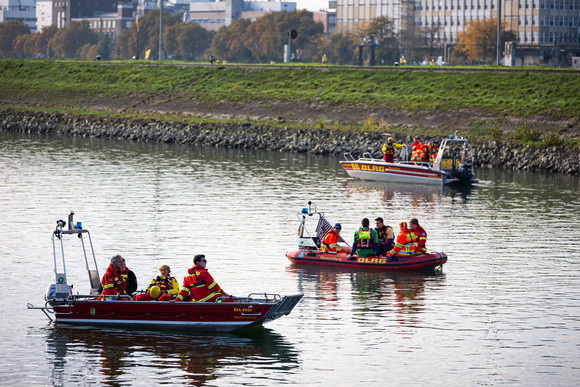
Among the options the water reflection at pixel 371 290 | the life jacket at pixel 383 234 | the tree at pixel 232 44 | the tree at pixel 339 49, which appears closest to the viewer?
the water reflection at pixel 371 290

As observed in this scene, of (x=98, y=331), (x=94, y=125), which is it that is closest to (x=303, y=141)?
(x=94, y=125)

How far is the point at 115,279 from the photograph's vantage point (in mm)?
24000

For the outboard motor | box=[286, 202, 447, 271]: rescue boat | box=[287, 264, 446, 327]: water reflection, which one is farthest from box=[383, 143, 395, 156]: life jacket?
the outboard motor

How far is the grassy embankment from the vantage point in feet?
246

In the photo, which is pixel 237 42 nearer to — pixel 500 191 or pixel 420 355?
pixel 500 191

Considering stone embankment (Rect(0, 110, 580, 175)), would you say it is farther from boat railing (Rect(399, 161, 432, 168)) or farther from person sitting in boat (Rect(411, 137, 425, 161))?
boat railing (Rect(399, 161, 432, 168))

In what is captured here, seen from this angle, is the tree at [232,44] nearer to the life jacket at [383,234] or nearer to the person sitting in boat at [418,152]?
the person sitting in boat at [418,152]

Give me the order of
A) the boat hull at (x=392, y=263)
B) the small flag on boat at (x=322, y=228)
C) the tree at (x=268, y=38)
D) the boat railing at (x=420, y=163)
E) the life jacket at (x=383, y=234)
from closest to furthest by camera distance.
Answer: the boat hull at (x=392, y=263), the life jacket at (x=383, y=234), the small flag on boat at (x=322, y=228), the boat railing at (x=420, y=163), the tree at (x=268, y=38)

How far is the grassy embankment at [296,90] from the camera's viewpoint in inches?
2958

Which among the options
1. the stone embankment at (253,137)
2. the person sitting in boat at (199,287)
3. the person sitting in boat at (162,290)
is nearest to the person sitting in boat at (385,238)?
the person sitting in boat at (199,287)

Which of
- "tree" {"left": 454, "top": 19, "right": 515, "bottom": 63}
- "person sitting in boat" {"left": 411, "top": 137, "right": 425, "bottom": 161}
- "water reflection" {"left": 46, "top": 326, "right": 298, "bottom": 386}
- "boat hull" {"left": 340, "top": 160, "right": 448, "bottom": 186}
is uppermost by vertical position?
"tree" {"left": 454, "top": 19, "right": 515, "bottom": 63}

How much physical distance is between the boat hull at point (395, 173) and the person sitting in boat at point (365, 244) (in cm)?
2535

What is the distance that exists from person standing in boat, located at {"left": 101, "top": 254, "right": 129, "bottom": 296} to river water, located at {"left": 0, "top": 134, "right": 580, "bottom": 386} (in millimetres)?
1123

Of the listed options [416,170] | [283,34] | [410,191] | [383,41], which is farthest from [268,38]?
[410,191]
